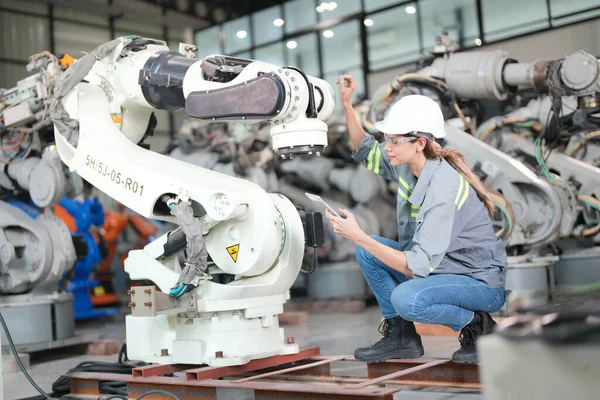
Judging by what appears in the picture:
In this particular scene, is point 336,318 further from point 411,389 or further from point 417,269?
point 417,269

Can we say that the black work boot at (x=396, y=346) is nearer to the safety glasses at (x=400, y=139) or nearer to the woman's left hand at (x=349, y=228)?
the woman's left hand at (x=349, y=228)

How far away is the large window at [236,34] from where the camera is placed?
56.9 feet

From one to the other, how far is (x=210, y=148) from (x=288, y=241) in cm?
501

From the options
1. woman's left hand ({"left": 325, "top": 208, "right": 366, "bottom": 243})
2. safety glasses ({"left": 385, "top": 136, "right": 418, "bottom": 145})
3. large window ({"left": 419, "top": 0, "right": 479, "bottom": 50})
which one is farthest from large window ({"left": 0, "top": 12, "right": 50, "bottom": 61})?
woman's left hand ({"left": 325, "top": 208, "right": 366, "bottom": 243})

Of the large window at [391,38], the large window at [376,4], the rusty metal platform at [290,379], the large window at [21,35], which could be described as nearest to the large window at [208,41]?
the large window at [21,35]

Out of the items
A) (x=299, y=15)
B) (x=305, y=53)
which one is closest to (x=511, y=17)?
(x=305, y=53)

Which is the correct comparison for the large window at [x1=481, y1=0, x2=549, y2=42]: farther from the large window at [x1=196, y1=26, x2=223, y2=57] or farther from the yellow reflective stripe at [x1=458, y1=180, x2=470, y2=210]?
the yellow reflective stripe at [x1=458, y1=180, x2=470, y2=210]

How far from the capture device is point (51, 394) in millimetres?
4164

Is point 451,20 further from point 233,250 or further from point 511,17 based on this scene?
point 233,250

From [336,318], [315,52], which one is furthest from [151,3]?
[336,318]

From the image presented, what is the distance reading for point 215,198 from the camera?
12.1 ft

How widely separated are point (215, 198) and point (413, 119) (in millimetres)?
1056

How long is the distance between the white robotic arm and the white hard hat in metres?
0.43

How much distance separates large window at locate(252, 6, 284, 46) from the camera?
Answer: 1666cm
